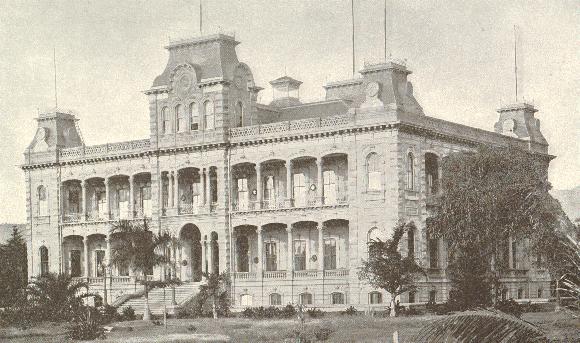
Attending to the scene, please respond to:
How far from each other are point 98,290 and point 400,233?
24.1 metres

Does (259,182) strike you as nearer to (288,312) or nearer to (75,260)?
(288,312)

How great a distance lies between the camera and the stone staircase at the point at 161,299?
53000mm

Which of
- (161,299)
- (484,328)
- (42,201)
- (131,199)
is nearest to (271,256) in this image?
(161,299)

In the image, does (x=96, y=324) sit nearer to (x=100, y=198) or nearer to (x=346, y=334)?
(x=346, y=334)

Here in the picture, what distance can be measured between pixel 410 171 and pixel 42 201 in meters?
27.0

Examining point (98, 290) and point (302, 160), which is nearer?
point (302, 160)

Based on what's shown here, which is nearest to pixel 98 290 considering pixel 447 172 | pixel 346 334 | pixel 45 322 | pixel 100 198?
pixel 100 198

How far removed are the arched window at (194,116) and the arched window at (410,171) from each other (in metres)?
13.2

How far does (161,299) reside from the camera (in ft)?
178

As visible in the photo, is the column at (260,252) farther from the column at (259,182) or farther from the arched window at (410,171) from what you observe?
the arched window at (410,171)

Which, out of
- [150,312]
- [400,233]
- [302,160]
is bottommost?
[150,312]

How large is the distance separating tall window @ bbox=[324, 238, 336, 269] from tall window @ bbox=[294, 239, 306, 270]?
141cm

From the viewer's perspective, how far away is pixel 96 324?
136ft

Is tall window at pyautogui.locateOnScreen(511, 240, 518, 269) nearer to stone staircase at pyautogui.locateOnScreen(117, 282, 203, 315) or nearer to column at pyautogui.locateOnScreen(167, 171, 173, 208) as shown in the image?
stone staircase at pyautogui.locateOnScreen(117, 282, 203, 315)
